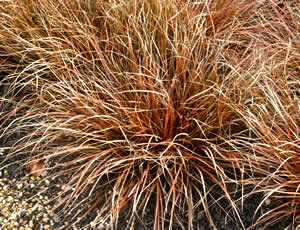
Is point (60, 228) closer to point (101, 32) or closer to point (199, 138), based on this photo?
point (199, 138)

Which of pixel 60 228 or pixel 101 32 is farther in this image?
pixel 101 32

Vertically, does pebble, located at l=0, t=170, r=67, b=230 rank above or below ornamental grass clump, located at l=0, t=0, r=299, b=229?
below

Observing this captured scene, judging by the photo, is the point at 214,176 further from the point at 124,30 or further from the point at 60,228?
the point at 124,30

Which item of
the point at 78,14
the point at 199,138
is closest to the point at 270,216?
the point at 199,138

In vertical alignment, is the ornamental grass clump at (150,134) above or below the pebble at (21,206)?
above

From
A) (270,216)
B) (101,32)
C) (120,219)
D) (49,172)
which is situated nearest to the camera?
(270,216)

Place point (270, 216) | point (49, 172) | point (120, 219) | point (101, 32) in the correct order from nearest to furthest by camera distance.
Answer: point (270, 216), point (120, 219), point (49, 172), point (101, 32)

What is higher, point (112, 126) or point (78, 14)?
point (78, 14)

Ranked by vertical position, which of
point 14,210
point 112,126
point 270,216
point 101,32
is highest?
point 101,32

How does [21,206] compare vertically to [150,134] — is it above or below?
below
